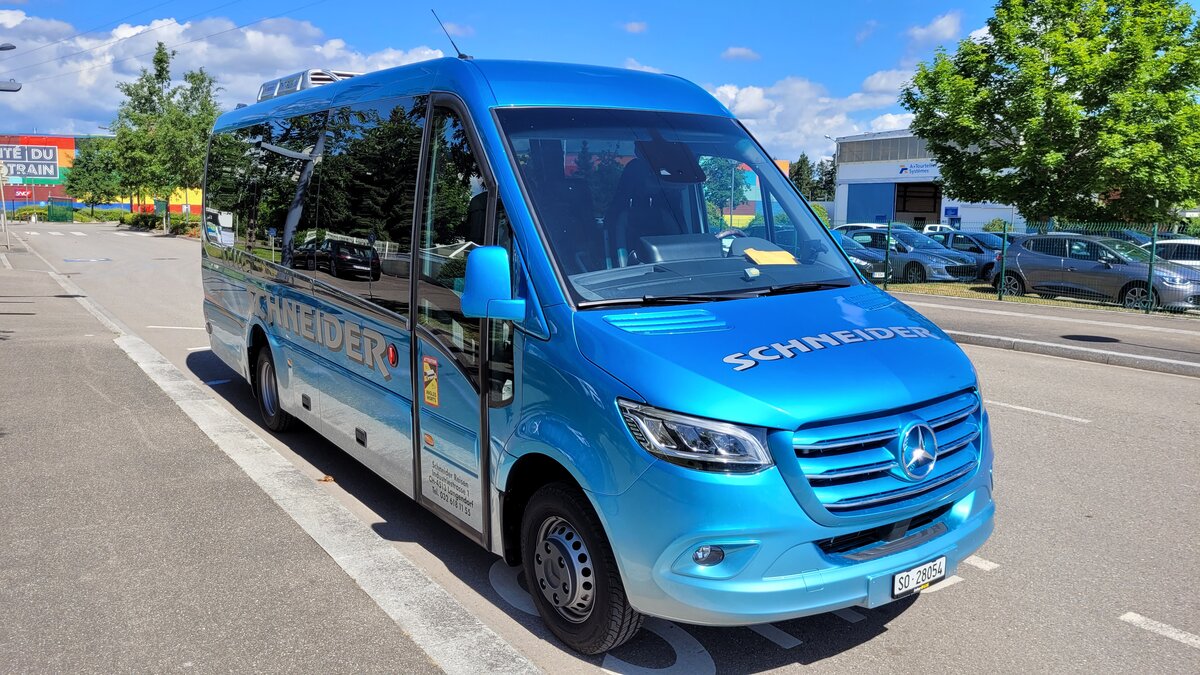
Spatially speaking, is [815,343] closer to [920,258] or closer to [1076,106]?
[920,258]

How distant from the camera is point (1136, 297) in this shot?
1744cm

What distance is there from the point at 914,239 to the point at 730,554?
23.0m

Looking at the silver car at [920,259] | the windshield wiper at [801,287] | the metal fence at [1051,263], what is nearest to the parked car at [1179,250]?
the metal fence at [1051,263]

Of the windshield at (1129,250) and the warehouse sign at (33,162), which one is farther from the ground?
the warehouse sign at (33,162)

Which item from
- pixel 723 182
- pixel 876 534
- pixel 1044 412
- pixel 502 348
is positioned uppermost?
pixel 723 182

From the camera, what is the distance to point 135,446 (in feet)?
22.3

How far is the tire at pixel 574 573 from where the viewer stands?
3365mm

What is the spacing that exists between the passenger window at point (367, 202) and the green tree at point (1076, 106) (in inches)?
949

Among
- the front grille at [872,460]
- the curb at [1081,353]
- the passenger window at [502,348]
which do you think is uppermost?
the passenger window at [502,348]

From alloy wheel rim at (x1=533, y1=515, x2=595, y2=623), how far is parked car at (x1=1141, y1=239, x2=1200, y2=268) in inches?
673

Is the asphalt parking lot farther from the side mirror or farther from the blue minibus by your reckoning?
the side mirror

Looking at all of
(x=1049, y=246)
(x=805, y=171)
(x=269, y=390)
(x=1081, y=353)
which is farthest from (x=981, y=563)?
(x=805, y=171)

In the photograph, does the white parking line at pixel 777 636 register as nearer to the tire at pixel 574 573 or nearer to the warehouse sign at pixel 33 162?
the tire at pixel 574 573

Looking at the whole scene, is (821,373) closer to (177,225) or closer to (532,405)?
(532,405)
